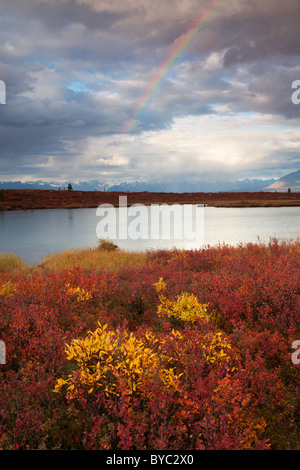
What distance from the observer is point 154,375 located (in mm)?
3576

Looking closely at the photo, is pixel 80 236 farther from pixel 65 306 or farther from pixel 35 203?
pixel 35 203

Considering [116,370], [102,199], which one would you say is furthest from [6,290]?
[102,199]

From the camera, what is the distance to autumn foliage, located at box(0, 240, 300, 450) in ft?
10.3

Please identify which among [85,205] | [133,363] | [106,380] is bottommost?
[106,380]

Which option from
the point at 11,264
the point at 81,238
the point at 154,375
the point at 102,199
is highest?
the point at 102,199

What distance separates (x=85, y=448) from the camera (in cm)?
297

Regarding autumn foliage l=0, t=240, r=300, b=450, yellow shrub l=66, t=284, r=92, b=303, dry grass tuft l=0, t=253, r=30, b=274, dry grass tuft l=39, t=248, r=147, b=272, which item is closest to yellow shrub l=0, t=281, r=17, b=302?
autumn foliage l=0, t=240, r=300, b=450

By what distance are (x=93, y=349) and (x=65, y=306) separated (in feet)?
11.0

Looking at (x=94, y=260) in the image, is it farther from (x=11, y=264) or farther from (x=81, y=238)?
(x=81, y=238)

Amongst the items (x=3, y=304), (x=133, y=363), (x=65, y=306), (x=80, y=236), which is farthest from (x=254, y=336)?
(x=80, y=236)

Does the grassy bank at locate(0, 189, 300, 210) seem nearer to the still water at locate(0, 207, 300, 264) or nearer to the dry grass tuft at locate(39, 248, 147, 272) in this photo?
the still water at locate(0, 207, 300, 264)
